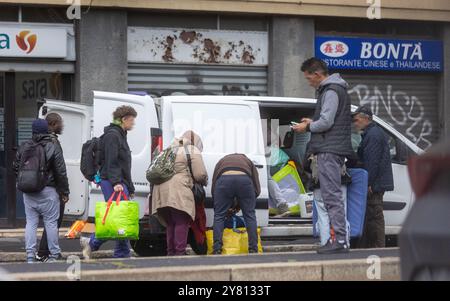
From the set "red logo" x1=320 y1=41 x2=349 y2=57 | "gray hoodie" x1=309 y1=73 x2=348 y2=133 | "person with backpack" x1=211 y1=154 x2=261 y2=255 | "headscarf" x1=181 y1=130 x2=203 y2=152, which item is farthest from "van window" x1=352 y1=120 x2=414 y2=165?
"red logo" x1=320 y1=41 x2=349 y2=57

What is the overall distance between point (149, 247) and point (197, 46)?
581 centimetres

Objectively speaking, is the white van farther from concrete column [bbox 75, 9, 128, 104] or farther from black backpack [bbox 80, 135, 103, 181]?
concrete column [bbox 75, 9, 128, 104]

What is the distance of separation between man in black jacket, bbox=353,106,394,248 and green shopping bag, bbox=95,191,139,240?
8.31ft

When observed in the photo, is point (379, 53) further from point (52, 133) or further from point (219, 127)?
point (52, 133)

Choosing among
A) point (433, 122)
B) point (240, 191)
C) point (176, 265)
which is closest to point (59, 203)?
point (240, 191)

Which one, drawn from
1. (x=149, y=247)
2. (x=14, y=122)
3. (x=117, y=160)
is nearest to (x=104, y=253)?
(x=149, y=247)

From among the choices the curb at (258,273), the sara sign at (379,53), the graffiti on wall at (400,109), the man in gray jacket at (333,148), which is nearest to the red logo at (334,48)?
the sara sign at (379,53)

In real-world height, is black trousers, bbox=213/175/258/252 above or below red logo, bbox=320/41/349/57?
below

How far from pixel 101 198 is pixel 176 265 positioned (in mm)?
3008

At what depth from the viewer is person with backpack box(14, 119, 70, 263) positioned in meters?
9.88
